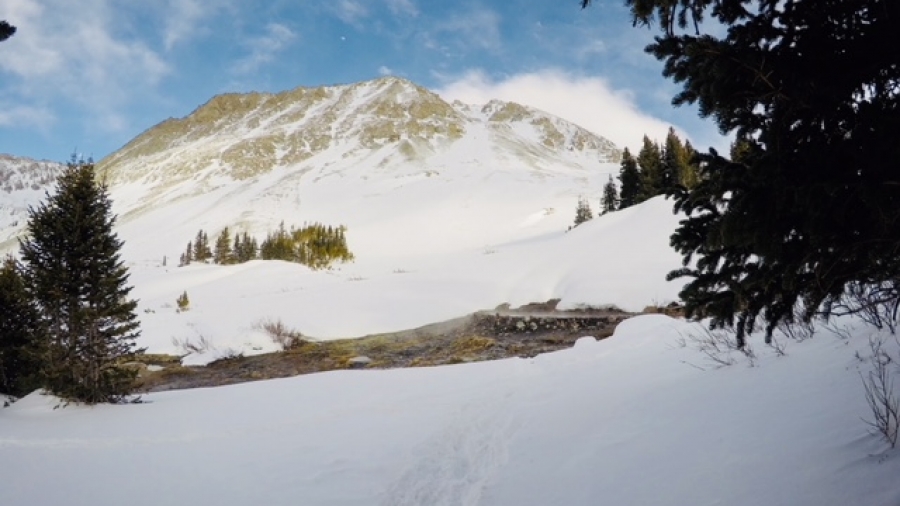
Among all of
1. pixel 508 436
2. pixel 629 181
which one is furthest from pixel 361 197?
pixel 508 436

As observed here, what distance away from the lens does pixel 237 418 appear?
9180 mm

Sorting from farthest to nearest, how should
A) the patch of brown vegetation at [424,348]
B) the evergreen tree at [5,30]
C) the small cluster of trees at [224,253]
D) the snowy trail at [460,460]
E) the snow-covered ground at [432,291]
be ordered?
1. the small cluster of trees at [224,253]
2. the snow-covered ground at [432,291]
3. the patch of brown vegetation at [424,348]
4. the snowy trail at [460,460]
5. the evergreen tree at [5,30]

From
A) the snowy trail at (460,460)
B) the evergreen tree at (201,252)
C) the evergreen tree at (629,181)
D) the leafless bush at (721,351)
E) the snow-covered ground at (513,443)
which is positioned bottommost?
the snowy trail at (460,460)

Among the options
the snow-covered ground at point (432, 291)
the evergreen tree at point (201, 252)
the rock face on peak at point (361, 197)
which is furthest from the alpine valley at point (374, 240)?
the evergreen tree at point (201, 252)

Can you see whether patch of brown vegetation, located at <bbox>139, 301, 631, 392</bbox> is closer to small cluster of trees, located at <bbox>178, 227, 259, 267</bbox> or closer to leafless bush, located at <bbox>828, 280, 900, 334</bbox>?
leafless bush, located at <bbox>828, 280, 900, 334</bbox>

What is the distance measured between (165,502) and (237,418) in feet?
13.2

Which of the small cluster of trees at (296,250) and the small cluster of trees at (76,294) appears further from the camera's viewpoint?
the small cluster of trees at (296,250)

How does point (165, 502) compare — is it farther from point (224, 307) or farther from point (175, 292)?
point (175, 292)

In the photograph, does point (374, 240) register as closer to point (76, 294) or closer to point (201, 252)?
point (201, 252)

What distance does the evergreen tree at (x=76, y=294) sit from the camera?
37.0 ft

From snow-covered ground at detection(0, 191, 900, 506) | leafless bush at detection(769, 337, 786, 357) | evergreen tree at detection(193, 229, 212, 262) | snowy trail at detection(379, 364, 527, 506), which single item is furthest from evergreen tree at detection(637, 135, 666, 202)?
evergreen tree at detection(193, 229, 212, 262)

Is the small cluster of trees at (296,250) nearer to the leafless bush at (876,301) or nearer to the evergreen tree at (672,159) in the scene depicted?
the evergreen tree at (672,159)

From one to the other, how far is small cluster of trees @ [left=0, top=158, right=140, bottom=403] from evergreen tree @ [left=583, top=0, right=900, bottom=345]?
13.6 m

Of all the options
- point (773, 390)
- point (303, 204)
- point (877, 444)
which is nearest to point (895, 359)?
point (773, 390)
